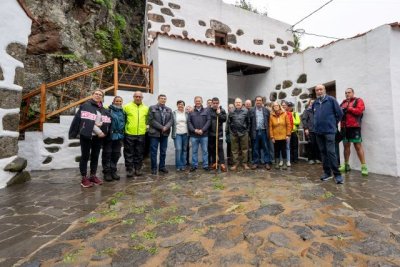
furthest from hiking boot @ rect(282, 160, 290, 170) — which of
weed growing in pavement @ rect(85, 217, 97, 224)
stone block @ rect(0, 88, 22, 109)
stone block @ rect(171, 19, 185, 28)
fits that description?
stone block @ rect(171, 19, 185, 28)

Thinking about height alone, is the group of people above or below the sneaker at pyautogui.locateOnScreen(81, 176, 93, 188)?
above

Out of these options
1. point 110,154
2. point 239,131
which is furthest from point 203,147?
point 110,154

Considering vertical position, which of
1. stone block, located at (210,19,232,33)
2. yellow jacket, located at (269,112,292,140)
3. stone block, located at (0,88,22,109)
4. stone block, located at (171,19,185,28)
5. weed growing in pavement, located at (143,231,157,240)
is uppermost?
stone block, located at (210,19,232,33)

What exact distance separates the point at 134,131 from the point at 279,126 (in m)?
3.15

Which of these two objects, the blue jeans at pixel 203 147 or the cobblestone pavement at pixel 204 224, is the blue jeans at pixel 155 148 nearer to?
the blue jeans at pixel 203 147

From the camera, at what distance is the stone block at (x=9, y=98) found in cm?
388

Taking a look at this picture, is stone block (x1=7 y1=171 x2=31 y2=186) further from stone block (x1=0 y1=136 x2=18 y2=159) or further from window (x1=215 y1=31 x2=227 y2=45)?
window (x1=215 y1=31 x2=227 y2=45)

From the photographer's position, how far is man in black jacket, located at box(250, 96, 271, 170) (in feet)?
17.7

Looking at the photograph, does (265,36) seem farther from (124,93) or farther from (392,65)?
(124,93)

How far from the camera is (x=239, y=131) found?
533 centimetres

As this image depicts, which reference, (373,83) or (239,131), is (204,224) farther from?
A: (373,83)

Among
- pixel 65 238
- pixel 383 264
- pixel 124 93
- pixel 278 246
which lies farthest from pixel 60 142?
pixel 383 264

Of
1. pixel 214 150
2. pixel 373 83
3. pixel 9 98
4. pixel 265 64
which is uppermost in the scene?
pixel 265 64

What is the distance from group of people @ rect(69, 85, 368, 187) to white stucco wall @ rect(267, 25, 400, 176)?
38 centimetres
